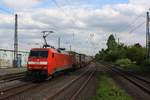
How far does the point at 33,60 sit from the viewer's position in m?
32.0

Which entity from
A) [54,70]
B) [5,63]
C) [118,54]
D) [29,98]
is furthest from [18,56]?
[118,54]

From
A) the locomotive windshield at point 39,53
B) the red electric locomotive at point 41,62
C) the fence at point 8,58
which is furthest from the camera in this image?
the fence at point 8,58

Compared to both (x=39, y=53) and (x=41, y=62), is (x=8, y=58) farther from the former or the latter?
(x=41, y=62)

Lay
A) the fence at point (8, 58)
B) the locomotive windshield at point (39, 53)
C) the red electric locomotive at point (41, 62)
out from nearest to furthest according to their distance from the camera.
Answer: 1. the red electric locomotive at point (41, 62)
2. the locomotive windshield at point (39, 53)
3. the fence at point (8, 58)

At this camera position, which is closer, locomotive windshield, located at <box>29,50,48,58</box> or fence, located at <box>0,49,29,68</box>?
locomotive windshield, located at <box>29,50,48,58</box>

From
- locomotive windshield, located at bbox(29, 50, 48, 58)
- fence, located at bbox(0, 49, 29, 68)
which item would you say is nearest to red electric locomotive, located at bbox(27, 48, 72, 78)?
locomotive windshield, located at bbox(29, 50, 48, 58)

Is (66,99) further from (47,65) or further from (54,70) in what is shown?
(54,70)

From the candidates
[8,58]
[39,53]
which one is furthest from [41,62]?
[8,58]

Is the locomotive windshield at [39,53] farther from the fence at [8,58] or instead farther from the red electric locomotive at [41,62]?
the fence at [8,58]

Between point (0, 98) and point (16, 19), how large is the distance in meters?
38.9

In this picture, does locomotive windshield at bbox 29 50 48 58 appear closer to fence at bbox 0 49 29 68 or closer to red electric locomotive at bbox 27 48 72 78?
red electric locomotive at bbox 27 48 72 78

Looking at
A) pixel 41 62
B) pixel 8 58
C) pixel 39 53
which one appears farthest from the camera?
pixel 8 58

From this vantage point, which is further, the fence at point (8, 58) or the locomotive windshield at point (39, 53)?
the fence at point (8, 58)

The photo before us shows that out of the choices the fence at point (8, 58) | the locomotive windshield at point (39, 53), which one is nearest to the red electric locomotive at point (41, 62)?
the locomotive windshield at point (39, 53)
